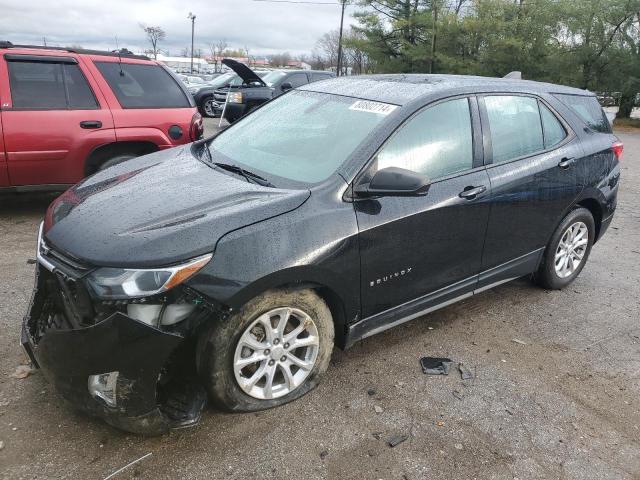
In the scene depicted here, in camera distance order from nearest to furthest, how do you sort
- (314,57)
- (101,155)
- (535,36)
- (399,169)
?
(399,169)
(101,155)
(535,36)
(314,57)

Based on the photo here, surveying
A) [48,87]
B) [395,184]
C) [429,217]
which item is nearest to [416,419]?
[429,217]

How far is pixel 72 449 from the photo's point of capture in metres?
2.40

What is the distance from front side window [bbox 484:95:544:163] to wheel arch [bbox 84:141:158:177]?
371cm

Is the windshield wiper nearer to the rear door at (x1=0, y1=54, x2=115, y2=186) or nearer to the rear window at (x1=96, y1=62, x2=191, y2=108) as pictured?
the rear door at (x1=0, y1=54, x2=115, y2=186)

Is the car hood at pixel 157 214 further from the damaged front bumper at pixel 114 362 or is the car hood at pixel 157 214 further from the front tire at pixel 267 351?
the front tire at pixel 267 351

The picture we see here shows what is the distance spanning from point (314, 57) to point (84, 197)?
75090 millimetres

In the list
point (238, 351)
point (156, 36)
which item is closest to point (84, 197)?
point (238, 351)

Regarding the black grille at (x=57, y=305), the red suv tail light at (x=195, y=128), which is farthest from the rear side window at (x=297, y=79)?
the black grille at (x=57, y=305)

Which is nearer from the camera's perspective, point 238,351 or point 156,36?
point 238,351

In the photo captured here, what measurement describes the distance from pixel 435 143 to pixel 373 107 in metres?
0.43

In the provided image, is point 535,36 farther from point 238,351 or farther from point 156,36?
point 156,36

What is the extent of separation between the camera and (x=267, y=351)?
104 inches

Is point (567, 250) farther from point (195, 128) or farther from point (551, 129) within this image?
point (195, 128)

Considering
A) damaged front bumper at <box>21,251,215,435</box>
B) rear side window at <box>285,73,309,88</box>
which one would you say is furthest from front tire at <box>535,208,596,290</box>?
rear side window at <box>285,73,309,88</box>
